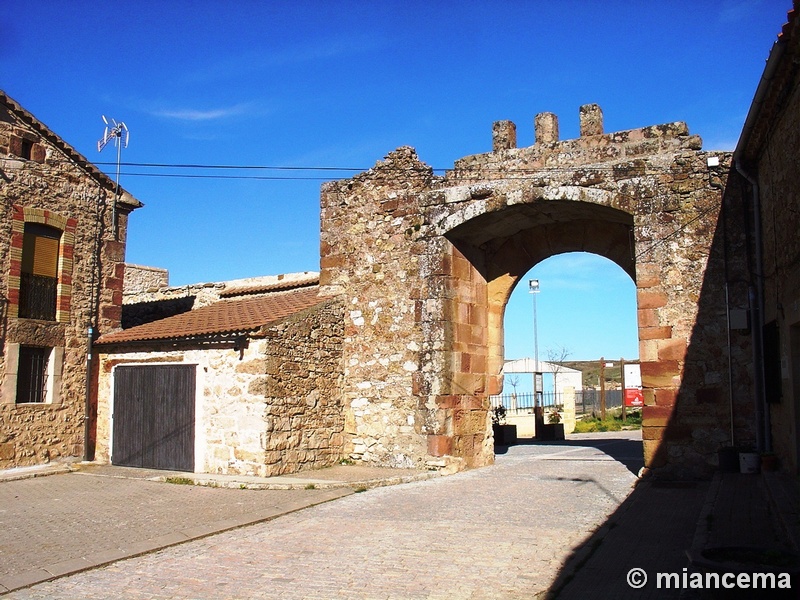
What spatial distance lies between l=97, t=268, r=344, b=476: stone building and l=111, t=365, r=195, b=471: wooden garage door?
0.02m

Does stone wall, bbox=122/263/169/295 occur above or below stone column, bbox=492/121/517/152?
below

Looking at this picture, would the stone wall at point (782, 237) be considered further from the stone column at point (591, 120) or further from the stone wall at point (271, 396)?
the stone wall at point (271, 396)

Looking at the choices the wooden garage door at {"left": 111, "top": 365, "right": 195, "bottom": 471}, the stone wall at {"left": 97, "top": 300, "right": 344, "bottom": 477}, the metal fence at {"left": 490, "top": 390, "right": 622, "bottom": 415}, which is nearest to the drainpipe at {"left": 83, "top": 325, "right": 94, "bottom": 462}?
the wooden garage door at {"left": 111, "top": 365, "right": 195, "bottom": 471}

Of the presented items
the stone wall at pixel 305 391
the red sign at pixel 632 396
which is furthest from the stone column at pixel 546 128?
the red sign at pixel 632 396

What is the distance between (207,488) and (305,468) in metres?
1.81

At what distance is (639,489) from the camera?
9664 millimetres

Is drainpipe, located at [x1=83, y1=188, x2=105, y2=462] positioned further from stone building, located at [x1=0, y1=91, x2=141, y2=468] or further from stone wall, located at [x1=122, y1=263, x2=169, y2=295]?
stone wall, located at [x1=122, y1=263, x2=169, y2=295]

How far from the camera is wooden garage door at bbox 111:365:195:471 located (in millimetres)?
12008

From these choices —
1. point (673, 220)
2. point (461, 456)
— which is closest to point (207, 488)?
point (461, 456)

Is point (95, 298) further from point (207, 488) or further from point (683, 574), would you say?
point (683, 574)

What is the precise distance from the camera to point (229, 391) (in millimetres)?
11406

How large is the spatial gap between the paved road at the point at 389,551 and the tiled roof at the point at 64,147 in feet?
27.0

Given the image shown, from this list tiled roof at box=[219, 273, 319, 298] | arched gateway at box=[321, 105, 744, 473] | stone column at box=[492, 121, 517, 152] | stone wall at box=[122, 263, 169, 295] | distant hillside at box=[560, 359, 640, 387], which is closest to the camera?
arched gateway at box=[321, 105, 744, 473]

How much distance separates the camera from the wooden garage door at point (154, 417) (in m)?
12.0
